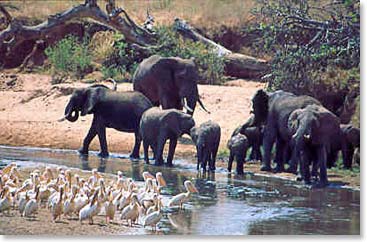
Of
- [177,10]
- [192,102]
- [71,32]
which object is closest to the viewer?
[177,10]

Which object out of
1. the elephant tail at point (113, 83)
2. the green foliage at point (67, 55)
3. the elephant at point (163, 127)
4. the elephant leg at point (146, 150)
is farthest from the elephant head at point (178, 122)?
the green foliage at point (67, 55)

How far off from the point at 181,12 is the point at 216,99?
1.08 meters

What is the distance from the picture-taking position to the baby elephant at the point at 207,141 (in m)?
8.07

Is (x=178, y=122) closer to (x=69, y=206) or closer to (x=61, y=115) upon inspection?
(x=61, y=115)

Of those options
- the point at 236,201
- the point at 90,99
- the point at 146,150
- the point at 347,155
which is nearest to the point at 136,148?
the point at 146,150

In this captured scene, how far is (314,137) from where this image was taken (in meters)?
7.73

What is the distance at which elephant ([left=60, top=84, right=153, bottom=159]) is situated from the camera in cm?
823

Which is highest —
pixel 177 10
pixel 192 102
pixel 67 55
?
pixel 177 10

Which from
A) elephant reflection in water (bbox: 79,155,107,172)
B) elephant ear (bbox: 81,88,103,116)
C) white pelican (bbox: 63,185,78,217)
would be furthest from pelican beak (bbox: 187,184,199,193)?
elephant ear (bbox: 81,88,103,116)

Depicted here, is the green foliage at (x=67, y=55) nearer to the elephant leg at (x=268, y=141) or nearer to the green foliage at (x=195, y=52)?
the green foliage at (x=195, y=52)

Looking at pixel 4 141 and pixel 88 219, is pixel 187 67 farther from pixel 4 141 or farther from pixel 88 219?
pixel 88 219

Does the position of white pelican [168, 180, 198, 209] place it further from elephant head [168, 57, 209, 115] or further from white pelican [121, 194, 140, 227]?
elephant head [168, 57, 209, 115]

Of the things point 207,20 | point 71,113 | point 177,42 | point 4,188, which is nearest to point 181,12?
point 207,20

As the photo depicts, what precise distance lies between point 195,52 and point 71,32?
1125 millimetres
